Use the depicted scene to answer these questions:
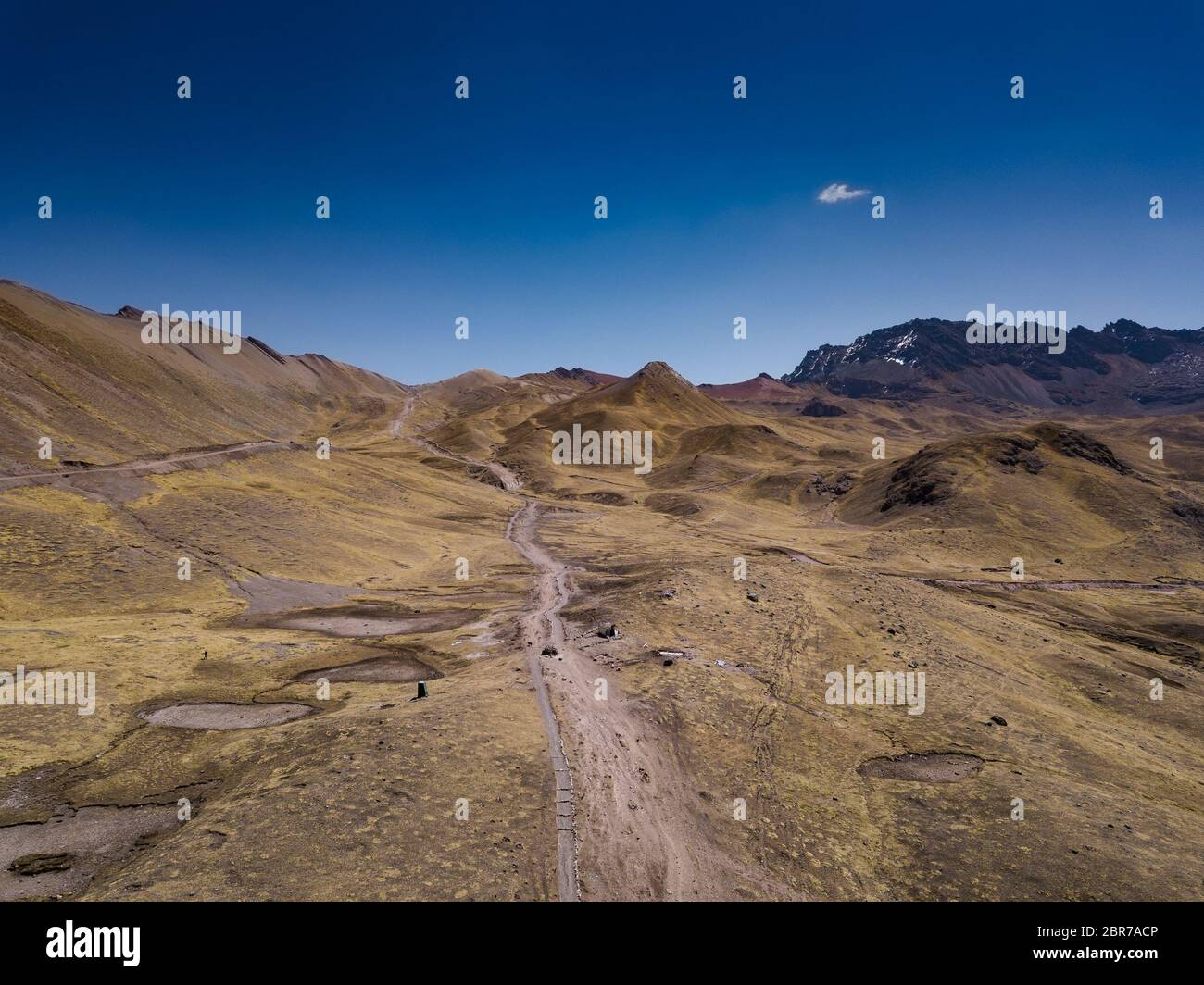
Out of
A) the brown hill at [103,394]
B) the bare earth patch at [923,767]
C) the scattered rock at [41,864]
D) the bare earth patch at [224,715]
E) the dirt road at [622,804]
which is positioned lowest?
the bare earth patch at [923,767]

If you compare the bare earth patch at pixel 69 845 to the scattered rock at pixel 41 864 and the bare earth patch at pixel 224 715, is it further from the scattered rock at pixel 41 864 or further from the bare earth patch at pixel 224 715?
the bare earth patch at pixel 224 715

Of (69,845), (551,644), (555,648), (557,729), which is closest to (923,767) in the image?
(557,729)

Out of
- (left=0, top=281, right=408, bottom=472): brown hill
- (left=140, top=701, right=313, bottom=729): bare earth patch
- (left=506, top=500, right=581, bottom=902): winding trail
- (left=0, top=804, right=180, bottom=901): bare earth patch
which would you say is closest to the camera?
(left=0, top=804, right=180, bottom=901): bare earth patch

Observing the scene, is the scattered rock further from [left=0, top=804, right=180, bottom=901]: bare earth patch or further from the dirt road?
the dirt road

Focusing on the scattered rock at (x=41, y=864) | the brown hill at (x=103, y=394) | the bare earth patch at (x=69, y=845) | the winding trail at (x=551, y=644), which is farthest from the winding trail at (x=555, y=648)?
the brown hill at (x=103, y=394)

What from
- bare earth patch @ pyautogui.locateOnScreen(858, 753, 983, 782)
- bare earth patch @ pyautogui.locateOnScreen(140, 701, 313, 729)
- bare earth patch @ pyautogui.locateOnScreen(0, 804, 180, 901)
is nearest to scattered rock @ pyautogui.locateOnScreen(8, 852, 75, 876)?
bare earth patch @ pyautogui.locateOnScreen(0, 804, 180, 901)

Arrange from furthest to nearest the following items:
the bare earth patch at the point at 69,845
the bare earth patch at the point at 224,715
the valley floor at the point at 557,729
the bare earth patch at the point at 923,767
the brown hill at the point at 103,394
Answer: the brown hill at the point at 103,394 → the bare earth patch at the point at 224,715 → the bare earth patch at the point at 923,767 → the valley floor at the point at 557,729 → the bare earth patch at the point at 69,845

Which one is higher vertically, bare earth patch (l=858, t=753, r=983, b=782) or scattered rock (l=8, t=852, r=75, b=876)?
scattered rock (l=8, t=852, r=75, b=876)

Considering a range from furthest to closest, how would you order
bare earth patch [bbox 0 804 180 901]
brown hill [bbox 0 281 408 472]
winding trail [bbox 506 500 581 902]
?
brown hill [bbox 0 281 408 472], winding trail [bbox 506 500 581 902], bare earth patch [bbox 0 804 180 901]

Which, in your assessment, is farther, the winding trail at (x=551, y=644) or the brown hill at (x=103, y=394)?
the brown hill at (x=103, y=394)
